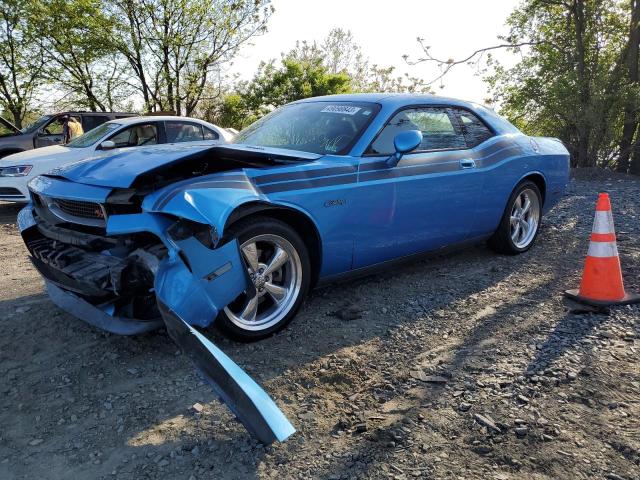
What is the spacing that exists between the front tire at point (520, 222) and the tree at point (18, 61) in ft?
58.2

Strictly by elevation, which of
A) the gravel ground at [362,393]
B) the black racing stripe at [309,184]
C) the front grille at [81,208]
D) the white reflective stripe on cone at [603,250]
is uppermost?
the black racing stripe at [309,184]

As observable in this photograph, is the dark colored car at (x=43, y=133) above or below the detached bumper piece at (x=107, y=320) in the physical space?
above

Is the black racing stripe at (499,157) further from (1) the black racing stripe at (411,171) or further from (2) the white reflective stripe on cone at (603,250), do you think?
(2) the white reflective stripe on cone at (603,250)

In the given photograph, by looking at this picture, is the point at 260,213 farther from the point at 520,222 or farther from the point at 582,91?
the point at 582,91

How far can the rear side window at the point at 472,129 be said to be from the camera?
15.0 ft

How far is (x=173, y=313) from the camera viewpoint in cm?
248

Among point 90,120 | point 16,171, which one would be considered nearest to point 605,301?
point 16,171

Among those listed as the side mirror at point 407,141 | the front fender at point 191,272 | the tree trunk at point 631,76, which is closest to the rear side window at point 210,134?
the side mirror at point 407,141

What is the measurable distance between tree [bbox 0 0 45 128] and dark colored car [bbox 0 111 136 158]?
8228 mm

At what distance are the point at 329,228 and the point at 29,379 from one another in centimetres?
194

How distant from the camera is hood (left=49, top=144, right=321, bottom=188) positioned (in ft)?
9.39

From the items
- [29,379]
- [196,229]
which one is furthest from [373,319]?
[29,379]

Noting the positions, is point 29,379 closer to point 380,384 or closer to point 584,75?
point 380,384

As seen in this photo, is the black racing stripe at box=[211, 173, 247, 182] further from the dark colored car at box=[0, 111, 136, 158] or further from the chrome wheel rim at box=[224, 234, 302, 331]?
the dark colored car at box=[0, 111, 136, 158]
